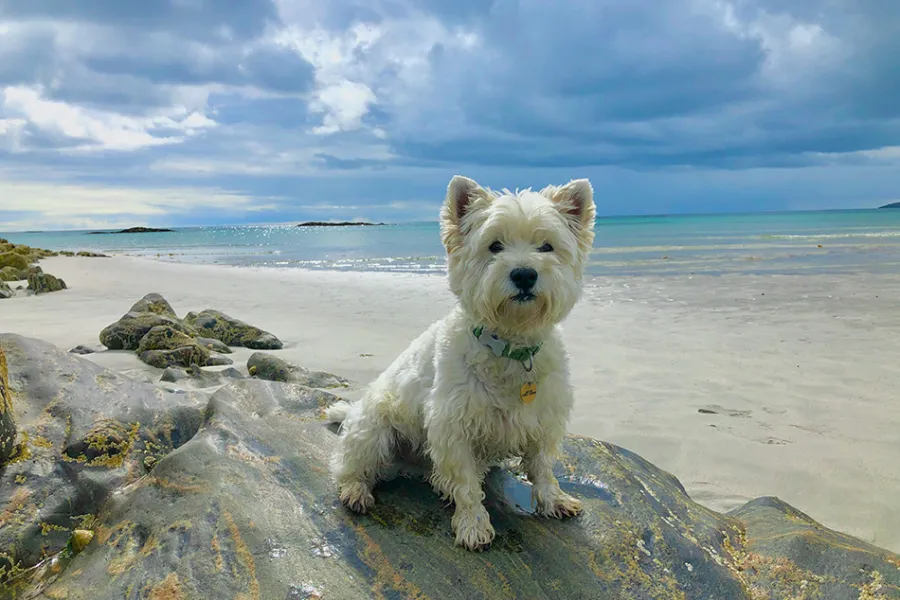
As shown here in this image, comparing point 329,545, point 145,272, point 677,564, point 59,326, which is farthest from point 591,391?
point 145,272

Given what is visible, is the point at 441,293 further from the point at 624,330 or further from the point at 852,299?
the point at 852,299

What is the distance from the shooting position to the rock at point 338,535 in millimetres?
2918

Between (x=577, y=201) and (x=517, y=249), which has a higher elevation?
(x=577, y=201)

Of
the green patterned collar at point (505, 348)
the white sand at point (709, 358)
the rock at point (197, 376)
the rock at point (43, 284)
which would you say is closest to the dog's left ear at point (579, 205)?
the green patterned collar at point (505, 348)

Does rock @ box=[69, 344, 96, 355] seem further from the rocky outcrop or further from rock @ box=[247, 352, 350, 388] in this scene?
the rocky outcrop

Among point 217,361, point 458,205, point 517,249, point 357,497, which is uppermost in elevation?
point 458,205

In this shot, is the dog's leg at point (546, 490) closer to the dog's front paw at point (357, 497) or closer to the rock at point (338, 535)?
the rock at point (338, 535)

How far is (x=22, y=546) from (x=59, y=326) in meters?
9.02

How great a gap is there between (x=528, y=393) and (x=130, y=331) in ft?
24.7

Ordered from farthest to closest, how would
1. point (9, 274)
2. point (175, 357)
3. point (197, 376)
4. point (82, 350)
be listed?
1. point (9, 274)
2. point (82, 350)
3. point (175, 357)
4. point (197, 376)

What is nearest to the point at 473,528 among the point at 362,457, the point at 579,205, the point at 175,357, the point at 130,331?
the point at 362,457

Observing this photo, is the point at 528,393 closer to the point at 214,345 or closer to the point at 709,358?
the point at 709,358

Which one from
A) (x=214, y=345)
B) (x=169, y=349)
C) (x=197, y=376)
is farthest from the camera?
(x=214, y=345)

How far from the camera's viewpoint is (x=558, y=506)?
3.53 metres
